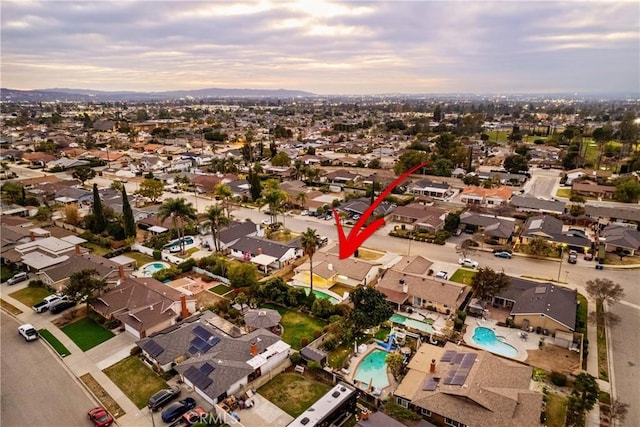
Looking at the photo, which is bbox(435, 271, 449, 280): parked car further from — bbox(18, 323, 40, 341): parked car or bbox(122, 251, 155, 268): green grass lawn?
bbox(18, 323, 40, 341): parked car

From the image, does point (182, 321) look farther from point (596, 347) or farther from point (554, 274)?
point (554, 274)

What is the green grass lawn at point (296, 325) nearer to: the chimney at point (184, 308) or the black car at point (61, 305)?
the chimney at point (184, 308)

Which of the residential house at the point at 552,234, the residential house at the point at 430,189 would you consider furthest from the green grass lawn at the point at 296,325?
the residential house at the point at 430,189

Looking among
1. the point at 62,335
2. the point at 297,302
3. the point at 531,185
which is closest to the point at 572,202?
the point at 531,185

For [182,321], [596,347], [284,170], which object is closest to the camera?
[596,347]

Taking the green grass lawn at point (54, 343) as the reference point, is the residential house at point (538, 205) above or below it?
above

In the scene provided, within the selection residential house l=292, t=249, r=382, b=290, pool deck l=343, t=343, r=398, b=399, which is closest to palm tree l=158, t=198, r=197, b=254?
residential house l=292, t=249, r=382, b=290

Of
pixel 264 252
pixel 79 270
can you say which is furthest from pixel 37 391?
pixel 264 252
